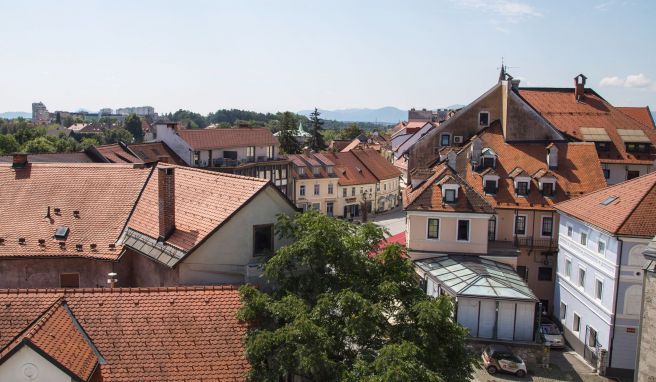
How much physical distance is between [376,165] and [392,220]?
11504mm

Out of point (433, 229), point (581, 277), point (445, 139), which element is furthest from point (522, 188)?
point (445, 139)

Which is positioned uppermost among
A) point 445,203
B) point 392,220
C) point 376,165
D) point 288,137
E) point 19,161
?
point 288,137

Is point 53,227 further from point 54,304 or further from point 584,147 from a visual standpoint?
point 584,147

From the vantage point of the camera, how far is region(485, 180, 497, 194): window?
39.6m

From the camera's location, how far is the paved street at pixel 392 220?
67812mm

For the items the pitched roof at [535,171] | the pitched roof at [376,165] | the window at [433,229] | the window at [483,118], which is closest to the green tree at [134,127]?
the pitched roof at [376,165]

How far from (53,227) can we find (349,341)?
48.8ft

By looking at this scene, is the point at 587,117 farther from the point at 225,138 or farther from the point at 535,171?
the point at 225,138

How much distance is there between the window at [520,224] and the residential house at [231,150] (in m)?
32.9

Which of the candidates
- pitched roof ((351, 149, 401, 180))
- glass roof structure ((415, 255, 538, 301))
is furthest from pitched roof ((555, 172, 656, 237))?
pitched roof ((351, 149, 401, 180))

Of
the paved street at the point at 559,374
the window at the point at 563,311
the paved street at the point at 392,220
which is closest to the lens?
the paved street at the point at 559,374

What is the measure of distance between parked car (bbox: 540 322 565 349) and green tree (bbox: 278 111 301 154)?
246 ft

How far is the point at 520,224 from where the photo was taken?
1508 inches

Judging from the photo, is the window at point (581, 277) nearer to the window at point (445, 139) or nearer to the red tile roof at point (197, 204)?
the window at point (445, 139)
